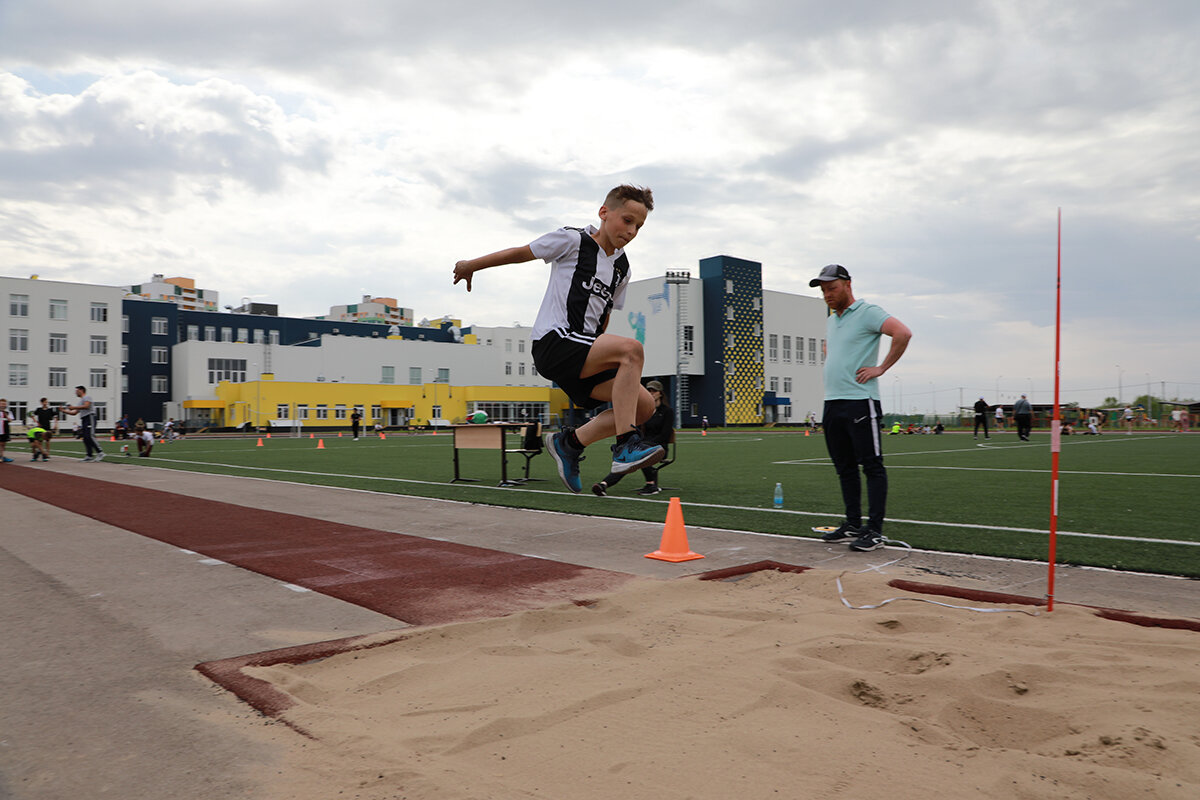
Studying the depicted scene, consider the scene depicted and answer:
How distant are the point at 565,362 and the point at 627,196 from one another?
1024 millimetres

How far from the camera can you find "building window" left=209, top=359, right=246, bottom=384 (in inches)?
2749

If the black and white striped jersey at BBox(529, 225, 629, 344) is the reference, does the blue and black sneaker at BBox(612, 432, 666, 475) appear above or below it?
below

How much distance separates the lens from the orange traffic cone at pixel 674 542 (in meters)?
5.53

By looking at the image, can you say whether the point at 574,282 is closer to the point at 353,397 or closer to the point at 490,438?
the point at 490,438

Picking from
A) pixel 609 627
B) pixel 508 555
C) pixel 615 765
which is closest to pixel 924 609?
pixel 609 627

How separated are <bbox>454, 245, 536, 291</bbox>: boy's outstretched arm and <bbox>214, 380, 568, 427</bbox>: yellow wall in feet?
213

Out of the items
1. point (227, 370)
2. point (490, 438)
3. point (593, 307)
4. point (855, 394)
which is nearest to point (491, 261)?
point (593, 307)

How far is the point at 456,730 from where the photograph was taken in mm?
2408

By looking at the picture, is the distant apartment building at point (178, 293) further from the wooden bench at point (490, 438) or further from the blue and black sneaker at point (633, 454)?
the blue and black sneaker at point (633, 454)

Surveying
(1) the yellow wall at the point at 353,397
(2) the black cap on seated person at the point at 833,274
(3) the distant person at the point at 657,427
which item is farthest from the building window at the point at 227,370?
(2) the black cap on seated person at the point at 833,274

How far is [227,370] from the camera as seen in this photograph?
7075cm

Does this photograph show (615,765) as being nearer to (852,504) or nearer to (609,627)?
(609,627)

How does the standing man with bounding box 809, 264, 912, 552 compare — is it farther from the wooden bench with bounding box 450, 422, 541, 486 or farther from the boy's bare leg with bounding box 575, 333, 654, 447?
the wooden bench with bounding box 450, 422, 541, 486

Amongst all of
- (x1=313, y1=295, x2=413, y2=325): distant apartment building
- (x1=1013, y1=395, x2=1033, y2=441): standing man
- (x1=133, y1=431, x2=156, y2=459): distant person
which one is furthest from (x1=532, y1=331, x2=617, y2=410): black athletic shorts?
(x1=313, y1=295, x2=413, y2=325): distant apartment building
